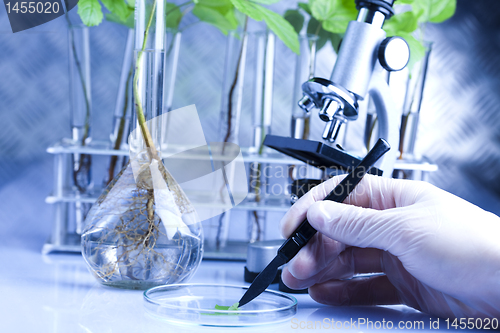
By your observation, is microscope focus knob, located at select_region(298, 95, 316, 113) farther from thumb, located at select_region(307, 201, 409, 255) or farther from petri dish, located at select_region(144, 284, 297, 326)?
petri dish, located at select_region(144, 284, 297, 326)

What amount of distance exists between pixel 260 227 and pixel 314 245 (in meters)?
0.32

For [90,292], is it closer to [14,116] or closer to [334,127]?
[334,127]

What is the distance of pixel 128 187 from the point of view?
2.14ft

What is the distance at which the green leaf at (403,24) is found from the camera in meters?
0.93

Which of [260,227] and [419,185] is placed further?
[260,227]

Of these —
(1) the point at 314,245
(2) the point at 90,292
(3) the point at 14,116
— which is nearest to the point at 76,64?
(3) the point at 14,116

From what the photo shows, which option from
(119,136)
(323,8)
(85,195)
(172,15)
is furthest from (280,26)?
(85,195)

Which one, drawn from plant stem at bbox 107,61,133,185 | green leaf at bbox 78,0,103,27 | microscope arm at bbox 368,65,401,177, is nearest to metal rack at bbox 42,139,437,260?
plant stem at bbox 107,61,133,185

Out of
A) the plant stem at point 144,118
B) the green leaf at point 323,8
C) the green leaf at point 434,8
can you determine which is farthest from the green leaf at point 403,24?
the plant stem at point 144,118

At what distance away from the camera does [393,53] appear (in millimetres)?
658

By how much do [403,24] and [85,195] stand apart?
759 mm

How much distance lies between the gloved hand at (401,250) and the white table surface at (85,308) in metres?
0.03

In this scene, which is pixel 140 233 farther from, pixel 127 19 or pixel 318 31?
pixel 318 31

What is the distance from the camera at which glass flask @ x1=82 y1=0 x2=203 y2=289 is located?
636mm
